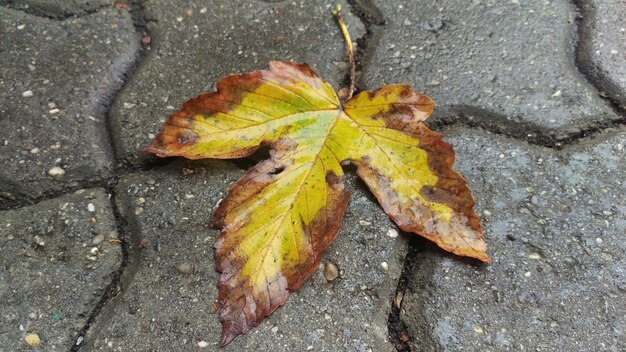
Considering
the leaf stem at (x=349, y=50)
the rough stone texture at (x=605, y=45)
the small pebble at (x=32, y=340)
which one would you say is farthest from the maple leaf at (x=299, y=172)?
the rough stone texture at (x=605, y=45)

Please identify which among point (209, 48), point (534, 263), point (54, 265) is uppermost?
point (209, 48)

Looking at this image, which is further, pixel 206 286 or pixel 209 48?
pixel 209 48

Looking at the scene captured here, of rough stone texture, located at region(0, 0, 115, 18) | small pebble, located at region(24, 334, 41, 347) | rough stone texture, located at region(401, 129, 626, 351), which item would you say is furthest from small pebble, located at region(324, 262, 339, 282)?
rough stone texture, located at region(0, 0, 115, 18)

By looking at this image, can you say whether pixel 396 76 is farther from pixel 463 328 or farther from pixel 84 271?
pixel 84 271

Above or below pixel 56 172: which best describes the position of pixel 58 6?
above

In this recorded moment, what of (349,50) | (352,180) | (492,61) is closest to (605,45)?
(492,61)

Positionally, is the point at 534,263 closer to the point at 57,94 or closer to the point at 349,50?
the point at 349,50
